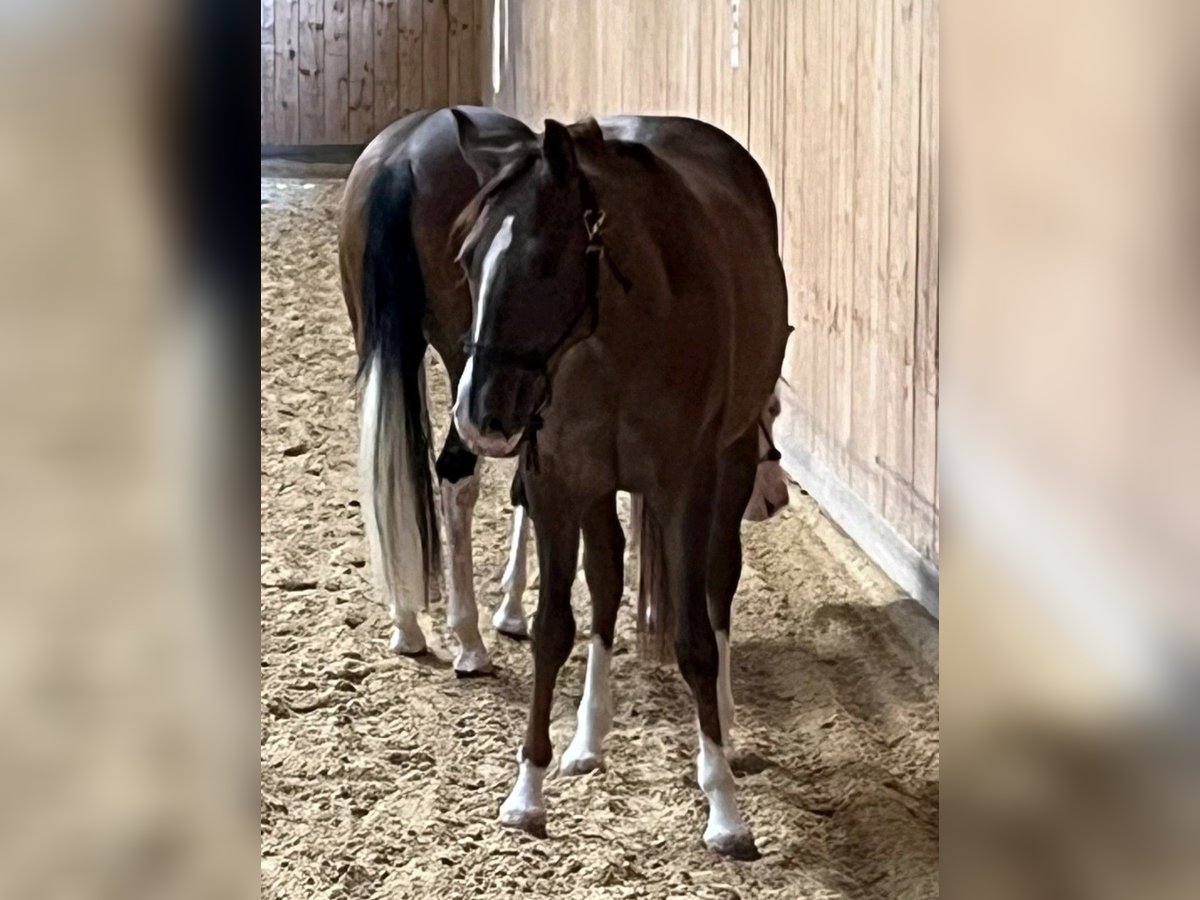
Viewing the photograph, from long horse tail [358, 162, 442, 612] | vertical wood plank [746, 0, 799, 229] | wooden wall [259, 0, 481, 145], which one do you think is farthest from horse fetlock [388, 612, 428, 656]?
wooden wall [259, 0, 481, 145]

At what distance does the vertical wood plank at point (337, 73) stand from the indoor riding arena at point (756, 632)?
3765mm

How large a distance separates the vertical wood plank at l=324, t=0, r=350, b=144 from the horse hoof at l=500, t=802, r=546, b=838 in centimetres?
653

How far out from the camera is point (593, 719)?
209 centimetres

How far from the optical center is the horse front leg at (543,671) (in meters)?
1.84

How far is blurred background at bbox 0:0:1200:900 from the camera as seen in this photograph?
0.87 feet

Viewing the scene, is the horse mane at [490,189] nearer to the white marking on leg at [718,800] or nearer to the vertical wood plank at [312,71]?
the white marking on leg at [718,800]

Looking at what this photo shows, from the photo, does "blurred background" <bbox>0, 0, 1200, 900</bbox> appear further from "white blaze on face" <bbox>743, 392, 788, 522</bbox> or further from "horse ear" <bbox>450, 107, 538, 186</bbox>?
"white blaze on face" <bbox>743, 392, 788, 522</bbox>

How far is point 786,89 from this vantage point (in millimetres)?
3270

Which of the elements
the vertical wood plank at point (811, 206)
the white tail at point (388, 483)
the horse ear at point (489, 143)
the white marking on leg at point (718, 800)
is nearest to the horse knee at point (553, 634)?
the white marking on leg at point (718, 800)
